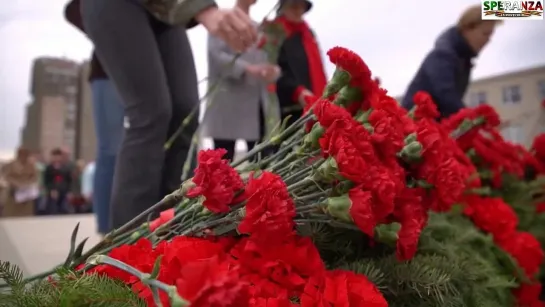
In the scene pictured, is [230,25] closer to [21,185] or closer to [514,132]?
[514,132]

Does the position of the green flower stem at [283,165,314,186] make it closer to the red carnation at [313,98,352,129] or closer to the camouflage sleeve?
the red carnation at [313,98,352,129]

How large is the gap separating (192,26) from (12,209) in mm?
1938

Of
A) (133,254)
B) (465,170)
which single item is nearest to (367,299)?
(133,254)

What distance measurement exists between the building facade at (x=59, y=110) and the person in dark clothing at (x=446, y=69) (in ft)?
2.52

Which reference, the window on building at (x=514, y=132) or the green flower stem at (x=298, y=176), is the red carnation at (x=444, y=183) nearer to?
the green flower stem at (x=298, y=176)

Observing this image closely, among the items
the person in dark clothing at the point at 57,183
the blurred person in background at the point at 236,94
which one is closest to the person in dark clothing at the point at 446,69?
the blurred person in background at the point at 236,94

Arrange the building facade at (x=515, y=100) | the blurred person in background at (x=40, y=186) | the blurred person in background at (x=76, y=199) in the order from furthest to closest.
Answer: the blurred person in background at (x=76, y=199), the blurred person in background at (x=40, y=186), the building facade at (x=515, y=100)

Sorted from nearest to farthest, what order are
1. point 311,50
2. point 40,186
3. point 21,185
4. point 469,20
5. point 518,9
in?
point 518,9, point 469,20, point 311,50, point 40,186, point 21,185

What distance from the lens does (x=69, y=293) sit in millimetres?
395

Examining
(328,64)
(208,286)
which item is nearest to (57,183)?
(328,64)

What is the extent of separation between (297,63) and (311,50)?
0.21 ft

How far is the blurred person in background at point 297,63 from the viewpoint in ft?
4.50

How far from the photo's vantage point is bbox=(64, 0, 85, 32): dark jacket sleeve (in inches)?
35.5

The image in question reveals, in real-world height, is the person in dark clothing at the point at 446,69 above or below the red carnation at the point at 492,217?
above
